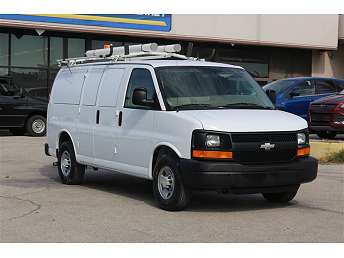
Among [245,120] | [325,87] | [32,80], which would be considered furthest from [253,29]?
[245,120]

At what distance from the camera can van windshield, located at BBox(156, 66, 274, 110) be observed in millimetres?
7883

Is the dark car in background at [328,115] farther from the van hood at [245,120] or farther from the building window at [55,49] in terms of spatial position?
the building window at [55,49]

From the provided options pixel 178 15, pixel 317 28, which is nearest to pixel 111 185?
pixel 178 15

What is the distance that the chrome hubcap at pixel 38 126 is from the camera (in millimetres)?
19172

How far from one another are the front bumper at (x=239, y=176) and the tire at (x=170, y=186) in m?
0.18

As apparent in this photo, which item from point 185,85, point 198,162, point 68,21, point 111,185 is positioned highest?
point 68,21

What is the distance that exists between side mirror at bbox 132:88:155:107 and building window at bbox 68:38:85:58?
17004 mm

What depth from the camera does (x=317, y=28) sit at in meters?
28.3

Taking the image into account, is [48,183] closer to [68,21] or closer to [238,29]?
[68,21]

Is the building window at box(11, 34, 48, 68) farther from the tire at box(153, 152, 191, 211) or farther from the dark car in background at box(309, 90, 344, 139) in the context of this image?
the tire at box(153, 152, 191, 211)

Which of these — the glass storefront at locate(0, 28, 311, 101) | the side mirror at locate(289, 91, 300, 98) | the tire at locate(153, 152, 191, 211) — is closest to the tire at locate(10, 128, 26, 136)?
the glass storefront at locate(0, 28, 311, 101)

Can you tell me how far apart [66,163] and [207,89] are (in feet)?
10.7

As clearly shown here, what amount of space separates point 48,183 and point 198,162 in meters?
3.83

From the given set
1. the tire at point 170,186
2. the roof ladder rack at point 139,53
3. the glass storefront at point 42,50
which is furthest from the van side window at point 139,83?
the glass storefront at point 42,50
